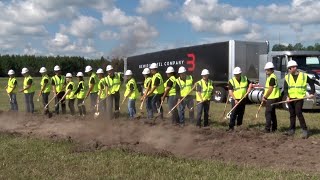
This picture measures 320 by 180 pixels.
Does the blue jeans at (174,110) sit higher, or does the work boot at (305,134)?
the blue jeans at (174,110)

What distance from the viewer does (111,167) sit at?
27.3 ft

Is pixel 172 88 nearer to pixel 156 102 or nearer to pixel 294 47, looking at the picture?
pixel 156 102

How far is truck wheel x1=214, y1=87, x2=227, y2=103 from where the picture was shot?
24.6 m

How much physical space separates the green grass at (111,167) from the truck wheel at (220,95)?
15.3 m

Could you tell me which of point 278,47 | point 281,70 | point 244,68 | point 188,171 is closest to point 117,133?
point 188,171

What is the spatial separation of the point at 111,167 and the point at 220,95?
16951mm

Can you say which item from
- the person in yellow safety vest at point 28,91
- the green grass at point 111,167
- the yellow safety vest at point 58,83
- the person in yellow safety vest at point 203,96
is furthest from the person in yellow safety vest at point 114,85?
the green grass at point 111,167

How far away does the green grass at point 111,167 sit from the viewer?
760 cm

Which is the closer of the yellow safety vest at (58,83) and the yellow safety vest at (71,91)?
the yellow safety vest at (71,91)

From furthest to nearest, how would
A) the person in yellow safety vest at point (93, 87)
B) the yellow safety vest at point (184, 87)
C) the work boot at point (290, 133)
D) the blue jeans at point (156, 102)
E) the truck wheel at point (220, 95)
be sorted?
the truck wheel at point (220, 95)
the person in yellow safety vest at point (93, 87)
the blue jeans at point (156, 102)
the yellow safety vest at point (184, 87)
the work boot at point (290, 133)

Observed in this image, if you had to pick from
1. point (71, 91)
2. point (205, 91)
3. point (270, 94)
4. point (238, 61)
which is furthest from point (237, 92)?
point (238, 61)

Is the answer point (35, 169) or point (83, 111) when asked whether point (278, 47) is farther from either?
point (35, 169)

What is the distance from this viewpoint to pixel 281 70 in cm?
2016

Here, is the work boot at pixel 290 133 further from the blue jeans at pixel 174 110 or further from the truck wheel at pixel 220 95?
the truck wheel at pixel 220 95
